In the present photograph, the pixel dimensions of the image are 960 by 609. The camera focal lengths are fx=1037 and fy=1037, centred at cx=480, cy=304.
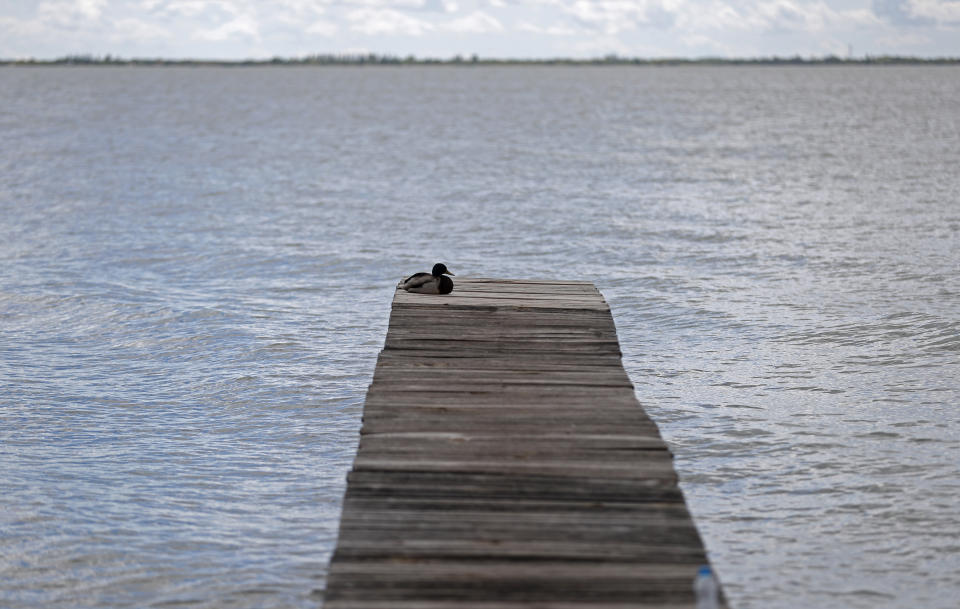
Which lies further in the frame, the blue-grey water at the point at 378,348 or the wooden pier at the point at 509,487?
the blue-grey water at the point at 378,348

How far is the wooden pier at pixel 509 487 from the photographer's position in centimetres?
496

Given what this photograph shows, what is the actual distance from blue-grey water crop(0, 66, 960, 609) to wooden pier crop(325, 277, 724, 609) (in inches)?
49.0

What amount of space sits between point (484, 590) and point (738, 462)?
5001 mm

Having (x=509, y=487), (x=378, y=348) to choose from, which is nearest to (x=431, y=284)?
(x=378, y=348)

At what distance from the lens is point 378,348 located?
1377 cm

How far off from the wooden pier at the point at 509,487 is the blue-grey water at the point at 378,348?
1.24 metres

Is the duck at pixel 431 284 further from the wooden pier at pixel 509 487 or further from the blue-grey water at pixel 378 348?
the blue-grey water at pixel 378 348

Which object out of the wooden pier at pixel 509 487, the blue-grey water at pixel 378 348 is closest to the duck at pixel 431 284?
the wooden pier at pixel 509 487

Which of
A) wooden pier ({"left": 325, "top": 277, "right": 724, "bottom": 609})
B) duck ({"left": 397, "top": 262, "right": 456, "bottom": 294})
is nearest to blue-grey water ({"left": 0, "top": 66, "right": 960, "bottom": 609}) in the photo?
wooden pier ({"left": 325, "top": 277, "right": 724, "bottom": 609})

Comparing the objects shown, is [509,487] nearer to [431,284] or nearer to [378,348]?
[431,284]

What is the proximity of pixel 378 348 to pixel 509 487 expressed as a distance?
7897mm

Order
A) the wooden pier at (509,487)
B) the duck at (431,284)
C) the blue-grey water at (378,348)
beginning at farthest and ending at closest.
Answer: the duck at (431,284) → the blue-grey water at (378,348) → the wooden pier at (509,487)

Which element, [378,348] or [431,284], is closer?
[431,284]

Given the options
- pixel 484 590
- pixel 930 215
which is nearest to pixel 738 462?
pixel 484 590
